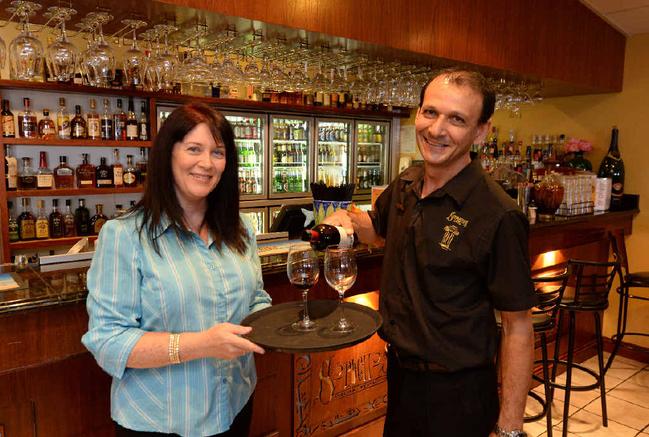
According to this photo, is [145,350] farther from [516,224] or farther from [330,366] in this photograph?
[330,366]

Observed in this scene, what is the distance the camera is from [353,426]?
269 centimetres

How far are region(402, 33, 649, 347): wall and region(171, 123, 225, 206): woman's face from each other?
423cm

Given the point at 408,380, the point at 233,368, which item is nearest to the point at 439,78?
the point at 408,380

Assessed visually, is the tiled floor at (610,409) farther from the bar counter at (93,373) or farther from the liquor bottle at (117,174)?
the liquor bottle at (117,174)

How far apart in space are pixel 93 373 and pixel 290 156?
13.2 ft

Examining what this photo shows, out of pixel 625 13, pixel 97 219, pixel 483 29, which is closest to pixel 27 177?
pixel 97 219

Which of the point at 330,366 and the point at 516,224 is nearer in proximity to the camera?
the point at 516,224

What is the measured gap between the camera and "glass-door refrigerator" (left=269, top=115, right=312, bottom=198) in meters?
5.45

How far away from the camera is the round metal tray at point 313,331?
1316mm

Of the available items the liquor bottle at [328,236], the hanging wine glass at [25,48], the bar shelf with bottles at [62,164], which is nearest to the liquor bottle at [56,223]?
the bar shelf with bottles at [62,164]

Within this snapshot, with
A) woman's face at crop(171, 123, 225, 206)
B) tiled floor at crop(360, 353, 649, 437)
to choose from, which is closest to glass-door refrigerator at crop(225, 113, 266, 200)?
tiled floor at crop(360, 353, 649, 437)

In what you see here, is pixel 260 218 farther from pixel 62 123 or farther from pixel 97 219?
pixel 62 123

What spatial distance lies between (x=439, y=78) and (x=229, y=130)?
67 centimetres

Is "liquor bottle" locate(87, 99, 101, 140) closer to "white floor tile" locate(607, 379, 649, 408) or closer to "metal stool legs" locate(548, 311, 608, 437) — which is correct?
"metal stool legs" locate(548, 311, 608, 437)
